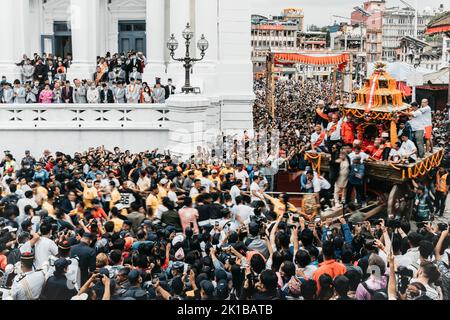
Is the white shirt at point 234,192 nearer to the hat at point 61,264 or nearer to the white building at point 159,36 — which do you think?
the hat at point 61,264

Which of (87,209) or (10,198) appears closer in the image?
(87,209)

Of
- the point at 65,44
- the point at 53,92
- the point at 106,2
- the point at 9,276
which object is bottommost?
the point at 9,276

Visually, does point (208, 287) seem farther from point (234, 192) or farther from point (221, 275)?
point (234, 192)

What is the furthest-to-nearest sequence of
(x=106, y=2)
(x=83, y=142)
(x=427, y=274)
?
1. (x=106, y=2)
2. (x=83, y=142)
3. (x=427, y=274)

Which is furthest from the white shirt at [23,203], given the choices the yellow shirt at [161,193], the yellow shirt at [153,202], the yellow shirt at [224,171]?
the yellow shirt at [224,171]

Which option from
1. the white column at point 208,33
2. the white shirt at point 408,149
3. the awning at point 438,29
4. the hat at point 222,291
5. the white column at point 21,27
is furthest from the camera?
the awning at point 438,29

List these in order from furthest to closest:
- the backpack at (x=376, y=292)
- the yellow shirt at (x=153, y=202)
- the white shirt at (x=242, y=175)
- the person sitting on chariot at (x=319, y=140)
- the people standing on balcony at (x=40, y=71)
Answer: the people standing on balcony at (x=40, y=71) < the person sitting on chariot at (x=319, y=140) < the white shirt at (x=242, y=175) < the yellow shirt at (x=153, y=202) < the backpack at (x=376, y=292)

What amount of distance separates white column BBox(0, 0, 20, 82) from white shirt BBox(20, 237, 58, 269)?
2150 centimetres

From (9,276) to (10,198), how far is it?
5.01 meters

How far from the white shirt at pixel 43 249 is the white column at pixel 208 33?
2082cm

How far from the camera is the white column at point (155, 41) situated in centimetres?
3181

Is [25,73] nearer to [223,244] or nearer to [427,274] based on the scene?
[223,244]

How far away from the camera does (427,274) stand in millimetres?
8836
